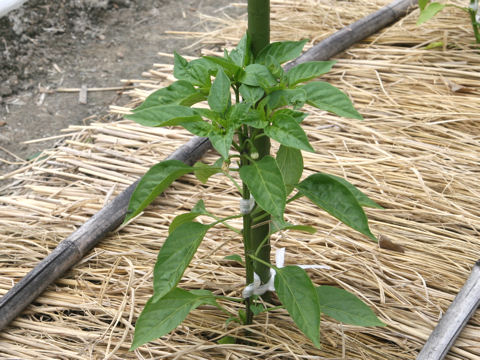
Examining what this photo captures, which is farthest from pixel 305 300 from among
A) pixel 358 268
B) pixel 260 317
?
pixel 358 268

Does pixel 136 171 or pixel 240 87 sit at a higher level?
pixel 240 87

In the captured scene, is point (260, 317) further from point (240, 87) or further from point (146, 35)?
point (146, 35)

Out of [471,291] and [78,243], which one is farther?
[78,243]

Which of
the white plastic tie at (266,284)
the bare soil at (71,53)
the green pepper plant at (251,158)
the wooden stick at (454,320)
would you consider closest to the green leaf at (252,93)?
the green pepper plant at (251,158)

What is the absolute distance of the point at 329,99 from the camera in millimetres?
1021

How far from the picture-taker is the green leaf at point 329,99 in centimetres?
99

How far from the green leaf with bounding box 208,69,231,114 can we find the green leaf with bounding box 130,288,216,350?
14.6 inches

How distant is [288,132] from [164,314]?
434mm

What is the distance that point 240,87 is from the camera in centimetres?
106

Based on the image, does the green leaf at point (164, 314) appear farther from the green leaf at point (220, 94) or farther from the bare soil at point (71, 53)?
the bare soil at point (71, 53)

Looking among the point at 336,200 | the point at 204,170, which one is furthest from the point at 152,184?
the point at 336,200

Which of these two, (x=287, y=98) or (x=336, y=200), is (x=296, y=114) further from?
(x=336, y=200)

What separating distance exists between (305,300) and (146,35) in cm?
231

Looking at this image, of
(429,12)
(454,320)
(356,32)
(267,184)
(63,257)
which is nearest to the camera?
(267,184)
